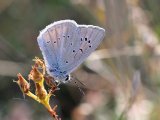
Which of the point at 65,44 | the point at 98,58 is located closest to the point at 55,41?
the point at 65,44

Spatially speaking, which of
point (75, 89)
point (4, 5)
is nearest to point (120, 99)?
point (75, 89)

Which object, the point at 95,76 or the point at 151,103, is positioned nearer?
the point at 151,103

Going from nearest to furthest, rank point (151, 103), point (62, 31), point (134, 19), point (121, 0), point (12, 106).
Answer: point (62, 31), point (121, 0), point (151, 103), point (134, 19), point (12, 106)

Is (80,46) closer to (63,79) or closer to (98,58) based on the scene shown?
(63,79)

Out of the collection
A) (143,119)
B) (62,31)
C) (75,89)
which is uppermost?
(75,89)

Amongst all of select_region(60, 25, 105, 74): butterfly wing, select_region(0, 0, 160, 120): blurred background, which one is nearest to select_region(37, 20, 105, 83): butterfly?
select_region(60, 25, 105, 74): butterfly wing

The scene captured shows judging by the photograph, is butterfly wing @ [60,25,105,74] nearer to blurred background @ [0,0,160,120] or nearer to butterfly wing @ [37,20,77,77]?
butterfly wing @ [37,20,77,77]

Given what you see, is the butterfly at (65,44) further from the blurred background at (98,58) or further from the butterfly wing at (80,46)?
the blurred background at (98,58)

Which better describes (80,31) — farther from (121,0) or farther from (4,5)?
(4,5)
